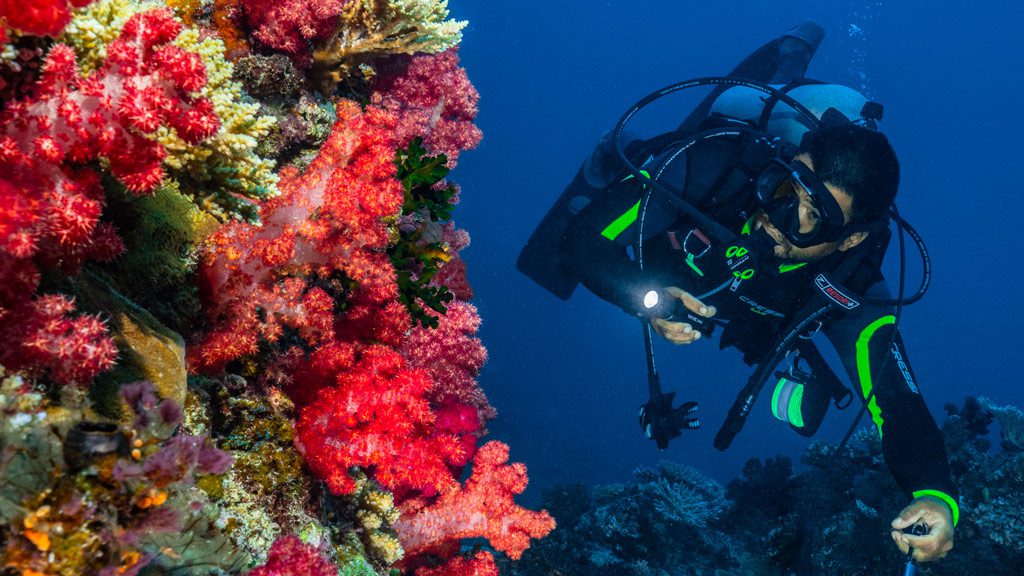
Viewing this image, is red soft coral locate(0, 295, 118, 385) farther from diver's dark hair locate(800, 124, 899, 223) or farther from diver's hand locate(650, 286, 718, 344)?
diver's dark hair locate(800, 124, 899, 223)

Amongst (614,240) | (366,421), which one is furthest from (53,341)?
(614,240)

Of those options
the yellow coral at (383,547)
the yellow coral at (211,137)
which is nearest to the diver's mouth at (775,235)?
the yellow coral at (383,547)

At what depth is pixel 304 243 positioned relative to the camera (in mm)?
2551

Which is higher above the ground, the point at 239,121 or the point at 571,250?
the point at 571,250

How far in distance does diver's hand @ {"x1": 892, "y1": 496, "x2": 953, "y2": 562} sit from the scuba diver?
1 cm

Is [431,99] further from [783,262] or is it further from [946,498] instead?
[946,498]

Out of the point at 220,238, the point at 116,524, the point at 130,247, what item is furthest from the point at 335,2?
the point at 116,524

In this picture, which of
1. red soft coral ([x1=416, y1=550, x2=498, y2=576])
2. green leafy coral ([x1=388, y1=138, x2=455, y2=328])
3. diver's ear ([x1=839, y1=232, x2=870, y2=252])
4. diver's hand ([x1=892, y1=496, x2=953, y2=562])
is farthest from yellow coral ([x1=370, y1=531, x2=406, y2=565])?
diver's ear ([x1=839, y1=232, x2=870, y2=252])

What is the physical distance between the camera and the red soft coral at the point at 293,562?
61.6 inches

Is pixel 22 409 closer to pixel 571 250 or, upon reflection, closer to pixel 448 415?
pixel 448 415

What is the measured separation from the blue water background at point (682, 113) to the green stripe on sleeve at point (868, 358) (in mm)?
26455

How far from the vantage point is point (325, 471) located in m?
2.61

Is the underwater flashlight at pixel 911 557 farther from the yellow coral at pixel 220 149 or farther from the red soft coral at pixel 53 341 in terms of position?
the red soft coral at pixel 53 341

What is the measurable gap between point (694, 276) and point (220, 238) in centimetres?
403
